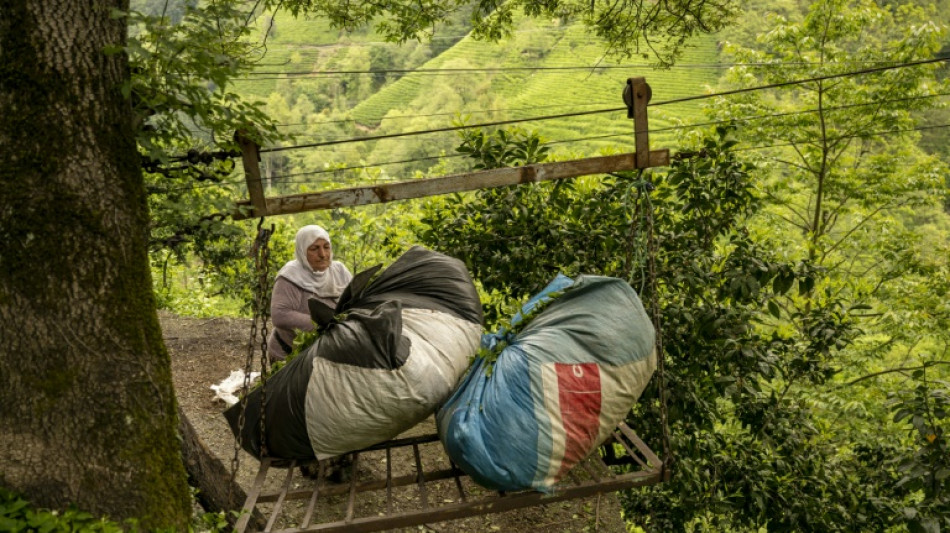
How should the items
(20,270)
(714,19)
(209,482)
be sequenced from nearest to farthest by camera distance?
1. (20,270)
2. (209,482)
3. (714,19)

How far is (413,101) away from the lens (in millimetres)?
57938

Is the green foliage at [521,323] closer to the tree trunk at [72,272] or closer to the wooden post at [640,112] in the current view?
the wooden post at [640,112]

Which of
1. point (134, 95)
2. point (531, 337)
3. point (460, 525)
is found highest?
point (134, 95)

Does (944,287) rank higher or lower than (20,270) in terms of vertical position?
lower

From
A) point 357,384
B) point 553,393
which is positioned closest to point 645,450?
point 553,393

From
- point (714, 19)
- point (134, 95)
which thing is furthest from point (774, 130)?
point (134, 95)

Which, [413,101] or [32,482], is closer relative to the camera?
[32,482]

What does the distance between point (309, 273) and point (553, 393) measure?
1825 mm

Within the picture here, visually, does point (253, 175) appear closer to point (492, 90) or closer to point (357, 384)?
point (357, 384)

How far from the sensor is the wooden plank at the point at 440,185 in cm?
295

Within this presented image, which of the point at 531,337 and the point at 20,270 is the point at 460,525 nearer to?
→ the point at 531,337

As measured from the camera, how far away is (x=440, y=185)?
3021mm

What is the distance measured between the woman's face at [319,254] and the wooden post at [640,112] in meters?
1.82

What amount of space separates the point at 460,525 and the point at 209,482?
154 cm
